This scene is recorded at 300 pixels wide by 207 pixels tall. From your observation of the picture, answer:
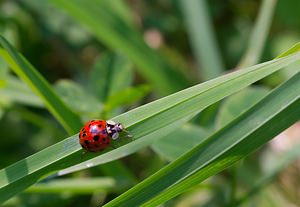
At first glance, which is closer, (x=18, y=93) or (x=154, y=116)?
(x=154, y=116)

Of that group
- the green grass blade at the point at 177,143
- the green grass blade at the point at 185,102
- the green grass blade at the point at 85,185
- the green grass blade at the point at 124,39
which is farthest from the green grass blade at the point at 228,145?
the green grass blade at the point at 124,39

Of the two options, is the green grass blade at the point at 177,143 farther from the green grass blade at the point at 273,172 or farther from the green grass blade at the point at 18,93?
the green grass blade at the point at 18,93

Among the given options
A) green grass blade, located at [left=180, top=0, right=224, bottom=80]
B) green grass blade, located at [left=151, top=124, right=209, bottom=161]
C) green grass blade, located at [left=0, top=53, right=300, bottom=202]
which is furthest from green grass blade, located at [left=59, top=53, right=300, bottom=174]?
green grass blade, located at [left=180, top=0, right=224, bottom=80]

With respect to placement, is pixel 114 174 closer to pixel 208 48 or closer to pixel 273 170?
pixel 273 170

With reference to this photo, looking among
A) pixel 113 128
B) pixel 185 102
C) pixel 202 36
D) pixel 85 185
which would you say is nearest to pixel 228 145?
pixel 185 102

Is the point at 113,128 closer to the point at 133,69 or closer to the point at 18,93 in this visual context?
the point at 18,93

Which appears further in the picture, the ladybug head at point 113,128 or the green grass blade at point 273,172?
the green grass blade at point 273,172
